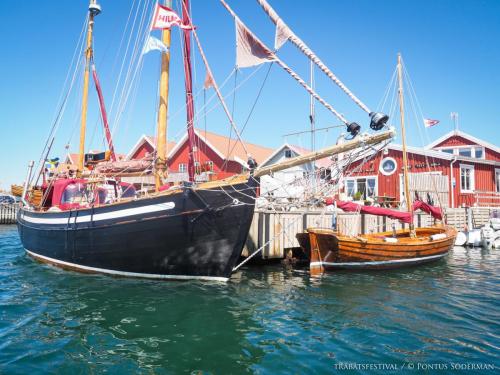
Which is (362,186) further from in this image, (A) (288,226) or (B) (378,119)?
(B) (378,119)

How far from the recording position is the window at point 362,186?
1057 inches

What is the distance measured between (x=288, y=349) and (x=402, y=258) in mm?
9607

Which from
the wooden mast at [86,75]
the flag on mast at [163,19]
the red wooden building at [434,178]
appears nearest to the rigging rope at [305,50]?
the flag on mast at [163,19]

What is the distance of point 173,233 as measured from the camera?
10.4 m

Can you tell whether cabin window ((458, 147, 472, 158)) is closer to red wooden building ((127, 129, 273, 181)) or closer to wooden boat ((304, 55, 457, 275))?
red wooden building ((127, 129, 273, 181))

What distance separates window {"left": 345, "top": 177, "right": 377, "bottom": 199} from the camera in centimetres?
2686

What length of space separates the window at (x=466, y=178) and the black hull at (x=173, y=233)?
67.5ft

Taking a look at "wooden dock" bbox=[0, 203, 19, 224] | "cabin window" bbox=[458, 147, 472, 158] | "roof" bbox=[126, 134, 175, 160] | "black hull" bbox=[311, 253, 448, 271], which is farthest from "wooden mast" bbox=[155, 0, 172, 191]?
"wooden dock" bbox=[0, 203, 19, 224]

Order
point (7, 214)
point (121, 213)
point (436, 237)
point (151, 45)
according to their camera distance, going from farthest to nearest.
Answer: point (7, 214) → point (436, 237) → point (151, 45) → point (121, 213)

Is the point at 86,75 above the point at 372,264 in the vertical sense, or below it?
above

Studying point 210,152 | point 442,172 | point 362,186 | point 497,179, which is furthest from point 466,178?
point 210,152

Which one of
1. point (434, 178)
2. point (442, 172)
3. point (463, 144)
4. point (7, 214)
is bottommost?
point (7, 214)

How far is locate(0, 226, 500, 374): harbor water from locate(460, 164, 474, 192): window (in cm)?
1487

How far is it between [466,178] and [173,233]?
76.4ft
